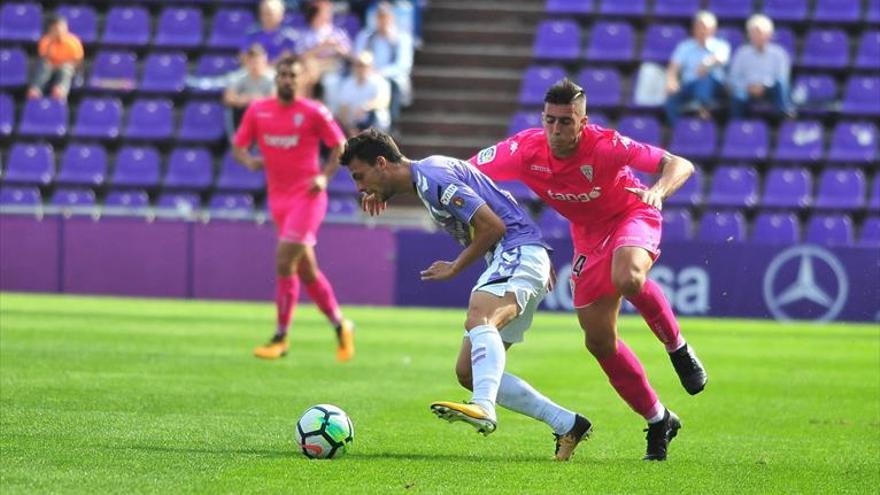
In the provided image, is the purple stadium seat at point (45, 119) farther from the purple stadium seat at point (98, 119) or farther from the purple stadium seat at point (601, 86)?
the purple stadium seat at point (601, 86)

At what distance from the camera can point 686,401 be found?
39.3 ft

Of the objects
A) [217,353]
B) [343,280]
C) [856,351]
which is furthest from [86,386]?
[343,280]

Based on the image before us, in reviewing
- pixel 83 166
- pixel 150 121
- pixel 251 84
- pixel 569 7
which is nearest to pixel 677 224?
pixel 569 7

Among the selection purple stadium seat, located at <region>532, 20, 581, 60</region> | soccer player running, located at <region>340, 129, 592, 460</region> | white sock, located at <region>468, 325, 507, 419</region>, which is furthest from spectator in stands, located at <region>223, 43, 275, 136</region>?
white sock, located at <region>468, 325, 507, 419</region>

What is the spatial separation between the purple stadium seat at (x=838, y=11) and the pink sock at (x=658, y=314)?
1621 cm

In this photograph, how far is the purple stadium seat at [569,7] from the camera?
2506 cm

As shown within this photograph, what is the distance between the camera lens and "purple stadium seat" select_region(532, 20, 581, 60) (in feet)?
80.1

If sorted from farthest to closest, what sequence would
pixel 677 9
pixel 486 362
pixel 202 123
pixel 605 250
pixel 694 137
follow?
pixel 677 9 → pixel 202 123 → pixel 694 137 → pixel 605 250 → pixel 486 362

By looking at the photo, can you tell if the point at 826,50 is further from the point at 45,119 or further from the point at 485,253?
the point at 485,253

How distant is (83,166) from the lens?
945 inches

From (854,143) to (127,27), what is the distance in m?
11.4

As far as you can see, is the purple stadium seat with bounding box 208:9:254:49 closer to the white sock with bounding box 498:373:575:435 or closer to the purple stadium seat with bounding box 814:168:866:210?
the purple stadium seat with bounding box 814:168:866:210

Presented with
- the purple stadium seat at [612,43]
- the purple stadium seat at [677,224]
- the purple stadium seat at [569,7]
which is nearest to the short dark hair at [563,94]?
the purple stadium seat at [677,224]

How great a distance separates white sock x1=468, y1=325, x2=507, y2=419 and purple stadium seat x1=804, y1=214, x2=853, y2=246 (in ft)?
45.1
